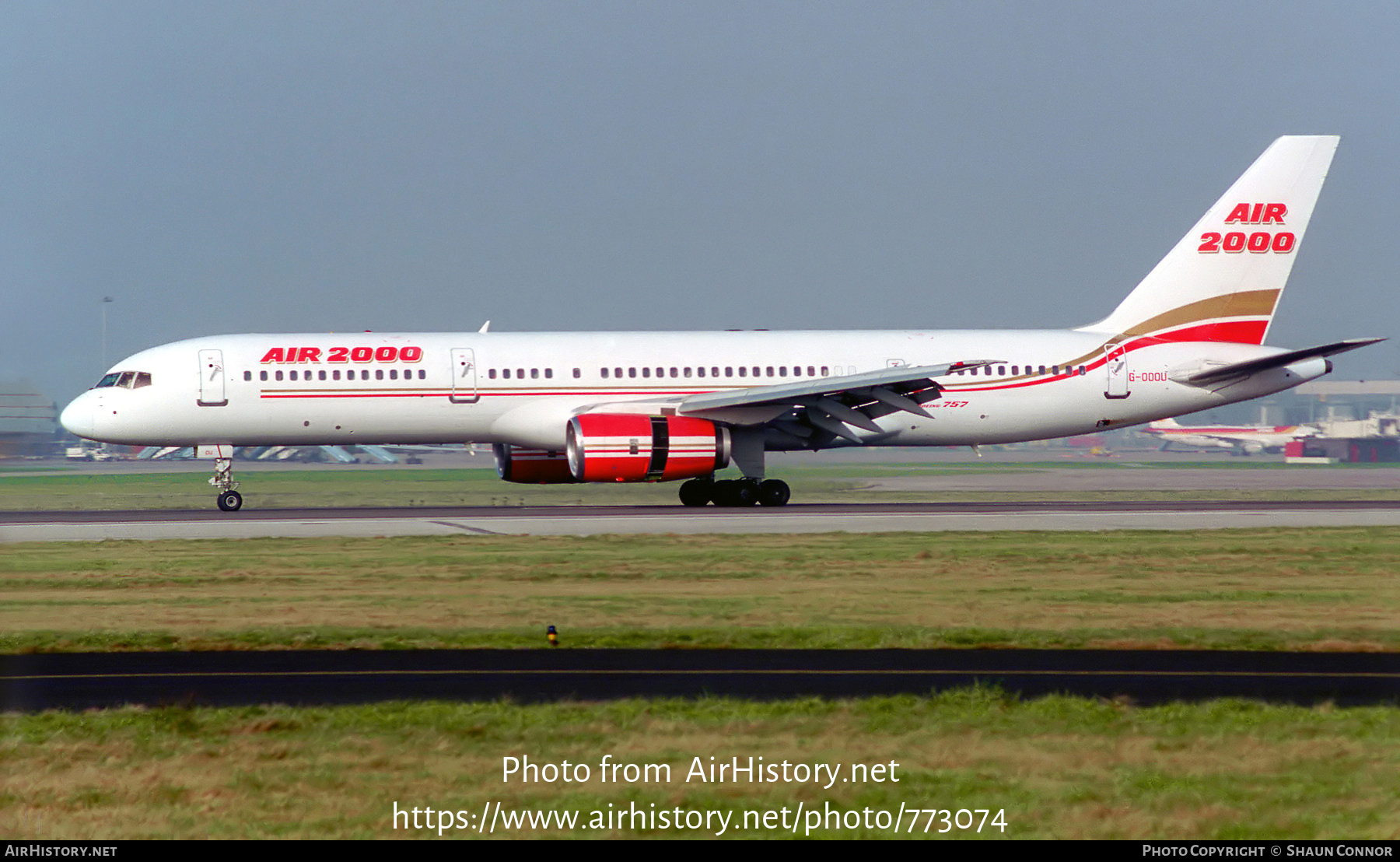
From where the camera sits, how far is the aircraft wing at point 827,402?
105 feet

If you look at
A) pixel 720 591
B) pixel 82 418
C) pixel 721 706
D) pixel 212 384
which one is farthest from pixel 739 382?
pixel 721 706

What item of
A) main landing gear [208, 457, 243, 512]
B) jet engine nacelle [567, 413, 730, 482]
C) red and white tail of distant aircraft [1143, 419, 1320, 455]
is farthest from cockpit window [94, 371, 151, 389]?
red and white tail of distant aircraft [1143, 419, 1320, 455]

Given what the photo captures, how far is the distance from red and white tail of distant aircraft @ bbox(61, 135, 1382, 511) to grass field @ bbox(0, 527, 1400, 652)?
683 cm

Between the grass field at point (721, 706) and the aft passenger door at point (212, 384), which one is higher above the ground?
the aft passenger door at point (212, 384)

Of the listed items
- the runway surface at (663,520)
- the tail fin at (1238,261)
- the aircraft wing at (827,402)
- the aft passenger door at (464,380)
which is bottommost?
the runway surface at (663,520)

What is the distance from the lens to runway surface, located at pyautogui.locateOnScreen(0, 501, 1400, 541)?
28.0m

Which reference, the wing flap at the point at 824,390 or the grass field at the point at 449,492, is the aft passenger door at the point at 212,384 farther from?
the wing flap at the point at 824,390

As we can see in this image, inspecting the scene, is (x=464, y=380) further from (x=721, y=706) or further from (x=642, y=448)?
(x=721, y=706)

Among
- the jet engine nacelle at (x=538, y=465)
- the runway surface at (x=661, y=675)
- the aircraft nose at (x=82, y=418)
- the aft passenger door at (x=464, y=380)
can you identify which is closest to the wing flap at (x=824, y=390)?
the jet engine nacelle at (x=538, y=465)

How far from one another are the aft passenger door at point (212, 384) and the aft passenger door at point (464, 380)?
528 cm

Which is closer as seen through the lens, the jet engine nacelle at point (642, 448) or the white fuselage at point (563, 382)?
the jet engine nacelle at point (642, 448)

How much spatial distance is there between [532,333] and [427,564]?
14273mm
